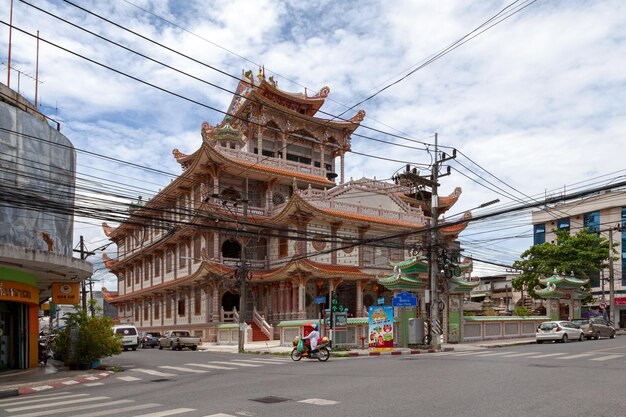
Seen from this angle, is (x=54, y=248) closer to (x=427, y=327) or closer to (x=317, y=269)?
(x=427, y=327)

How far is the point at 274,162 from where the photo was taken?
46219mm

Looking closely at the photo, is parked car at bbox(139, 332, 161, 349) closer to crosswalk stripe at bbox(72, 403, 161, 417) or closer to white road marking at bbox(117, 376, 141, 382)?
white road marking at bbox(117, 376, 141, 382)

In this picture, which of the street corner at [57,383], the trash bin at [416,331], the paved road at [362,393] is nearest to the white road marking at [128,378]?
the paved road at [362,393]

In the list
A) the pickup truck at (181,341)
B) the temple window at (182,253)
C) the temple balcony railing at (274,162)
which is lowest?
the pickup truck at (181,341)

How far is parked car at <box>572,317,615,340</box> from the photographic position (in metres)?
34.9

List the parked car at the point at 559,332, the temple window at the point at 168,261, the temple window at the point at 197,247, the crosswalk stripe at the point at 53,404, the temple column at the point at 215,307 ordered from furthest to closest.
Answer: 1. the temple window at the point at 168,261
2. the temple window at the point at 197,247
3. the temple column at the point at 215,307
4. the parked car at the point at 559,332
5. the crosswalk stripe at the point at 53,404

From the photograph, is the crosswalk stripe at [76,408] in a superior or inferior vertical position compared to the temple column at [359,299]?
superior

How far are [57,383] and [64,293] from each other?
665 cm

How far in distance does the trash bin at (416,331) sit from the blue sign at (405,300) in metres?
0.93

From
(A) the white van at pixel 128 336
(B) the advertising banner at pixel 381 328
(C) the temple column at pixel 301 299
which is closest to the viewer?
(B) the advertising banner at pixel 381 328

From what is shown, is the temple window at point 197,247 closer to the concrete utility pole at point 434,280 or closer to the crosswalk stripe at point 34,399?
the concrete utility pole at point 434,280

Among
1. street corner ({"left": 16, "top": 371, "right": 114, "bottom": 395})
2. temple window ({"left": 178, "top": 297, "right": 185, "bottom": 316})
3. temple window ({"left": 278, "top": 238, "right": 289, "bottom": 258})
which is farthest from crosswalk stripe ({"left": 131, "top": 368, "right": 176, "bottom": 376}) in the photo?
temple window ({"left": 178, "top": 297, "right": 185, "bottom": 316})

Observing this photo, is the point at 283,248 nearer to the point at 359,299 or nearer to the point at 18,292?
the point at 359,299

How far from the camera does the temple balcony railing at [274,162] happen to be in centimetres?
4428
